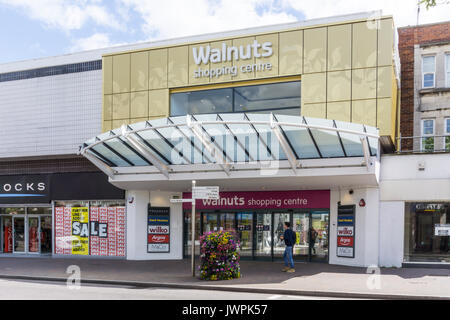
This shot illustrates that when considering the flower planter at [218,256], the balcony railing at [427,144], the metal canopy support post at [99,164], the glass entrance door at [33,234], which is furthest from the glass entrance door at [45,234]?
the balcony railing at [427,144]

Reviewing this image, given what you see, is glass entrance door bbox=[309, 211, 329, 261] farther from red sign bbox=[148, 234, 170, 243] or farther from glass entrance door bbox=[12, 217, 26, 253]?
glass entrance door bbox=[12, 217, 26, 253]

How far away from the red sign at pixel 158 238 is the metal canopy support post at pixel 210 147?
516 centimetres

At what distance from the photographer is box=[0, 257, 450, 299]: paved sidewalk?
11654 millimetres

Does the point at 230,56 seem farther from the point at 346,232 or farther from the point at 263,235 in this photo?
the point at 346,232

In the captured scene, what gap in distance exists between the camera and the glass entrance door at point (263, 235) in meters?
19.1

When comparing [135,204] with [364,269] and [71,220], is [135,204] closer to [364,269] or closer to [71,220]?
[71,220]

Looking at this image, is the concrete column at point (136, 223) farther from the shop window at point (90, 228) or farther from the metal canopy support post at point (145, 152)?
the metal canopy support post at point (145, 152)

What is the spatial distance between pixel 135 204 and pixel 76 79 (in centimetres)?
625

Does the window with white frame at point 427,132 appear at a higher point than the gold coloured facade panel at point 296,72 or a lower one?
lower

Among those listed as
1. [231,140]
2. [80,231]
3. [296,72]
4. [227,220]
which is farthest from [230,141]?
[80,231]

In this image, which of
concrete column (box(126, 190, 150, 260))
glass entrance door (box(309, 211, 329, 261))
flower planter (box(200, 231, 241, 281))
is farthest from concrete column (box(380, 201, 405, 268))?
concrete column (box(126, 190, 150, 260))

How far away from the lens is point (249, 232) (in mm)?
19469
